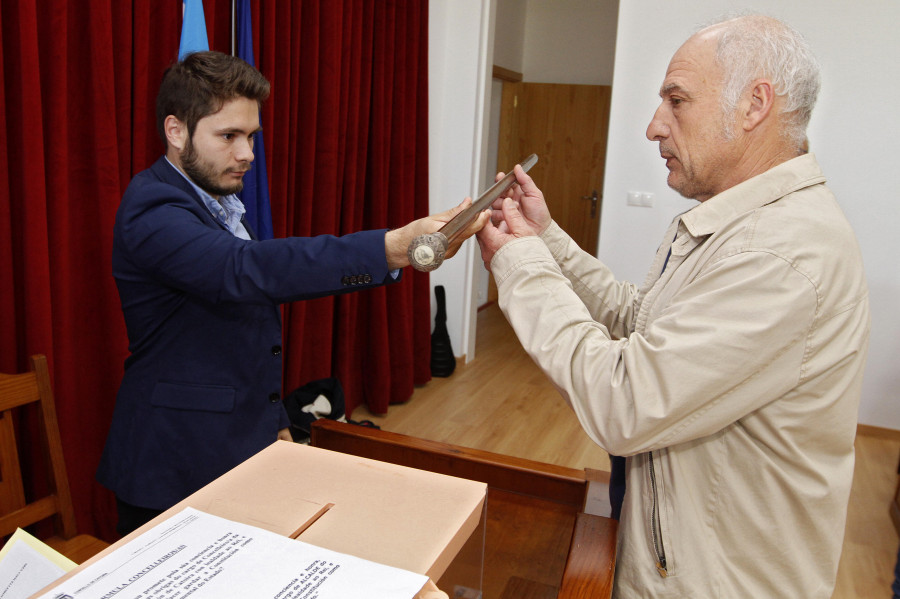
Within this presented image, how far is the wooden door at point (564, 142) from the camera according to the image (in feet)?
19.9

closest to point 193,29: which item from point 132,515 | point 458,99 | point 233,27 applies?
point 233,27

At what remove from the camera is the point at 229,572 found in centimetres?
58

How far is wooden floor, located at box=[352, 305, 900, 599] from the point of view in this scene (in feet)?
8.43

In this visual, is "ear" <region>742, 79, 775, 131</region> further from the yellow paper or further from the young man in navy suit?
the yellow paper

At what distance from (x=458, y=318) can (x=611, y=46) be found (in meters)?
3.15

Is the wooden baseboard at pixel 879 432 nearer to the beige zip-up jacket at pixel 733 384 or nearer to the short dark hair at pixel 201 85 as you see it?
the beige zip-up jacket at pixel 733 384

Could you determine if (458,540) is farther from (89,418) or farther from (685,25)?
(685,25)

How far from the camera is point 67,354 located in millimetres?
1983

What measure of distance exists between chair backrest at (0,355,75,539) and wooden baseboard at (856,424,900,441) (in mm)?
3904

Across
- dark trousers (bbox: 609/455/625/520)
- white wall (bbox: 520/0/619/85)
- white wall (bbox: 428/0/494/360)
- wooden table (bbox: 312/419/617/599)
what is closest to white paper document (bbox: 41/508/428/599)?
wooden table (bbox: 312/419/617/599)

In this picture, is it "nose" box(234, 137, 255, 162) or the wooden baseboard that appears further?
the wooden baseboard

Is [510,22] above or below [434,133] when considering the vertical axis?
above

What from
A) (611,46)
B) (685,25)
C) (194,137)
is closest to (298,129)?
(194,137)

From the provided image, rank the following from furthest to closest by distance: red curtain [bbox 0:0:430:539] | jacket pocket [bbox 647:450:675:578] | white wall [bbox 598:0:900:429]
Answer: white wall [bbox 598:0:900:429]
red curtain [bbox 0:0:430:539]
jacket pocket [bbox 647:450:675:578]
